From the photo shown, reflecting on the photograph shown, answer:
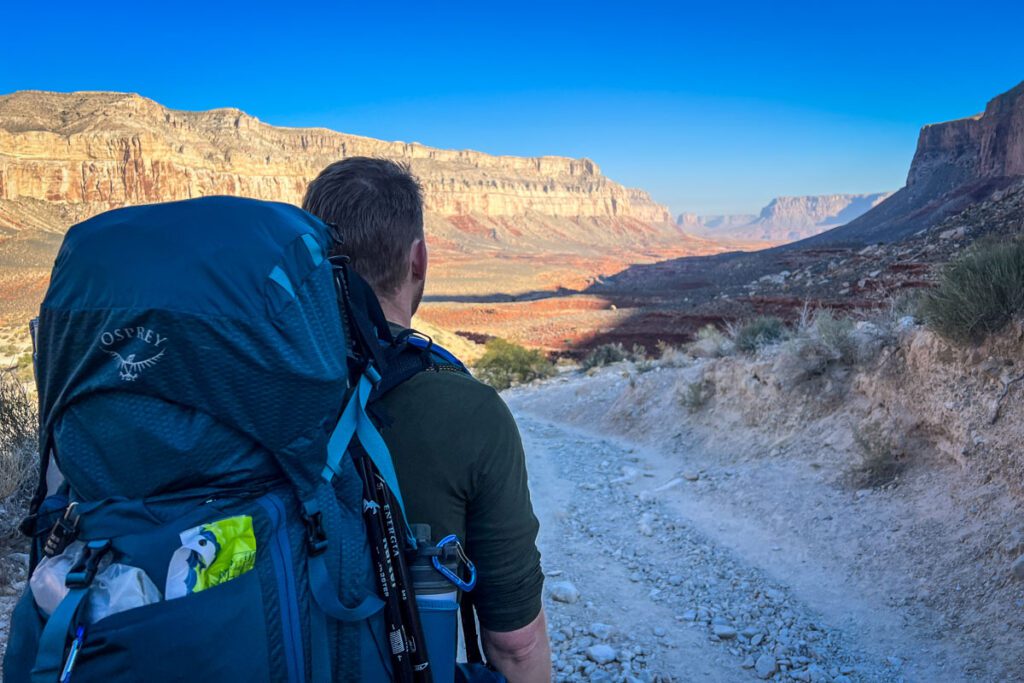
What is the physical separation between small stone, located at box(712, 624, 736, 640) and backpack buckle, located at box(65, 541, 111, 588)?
11.4 ft

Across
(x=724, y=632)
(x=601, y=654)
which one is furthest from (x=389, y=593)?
(x=724, y=632)

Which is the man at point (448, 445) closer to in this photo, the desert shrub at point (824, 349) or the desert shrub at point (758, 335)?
the desert shrub at point (824, 349)

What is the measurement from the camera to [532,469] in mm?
7328

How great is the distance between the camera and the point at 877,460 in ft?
16.6

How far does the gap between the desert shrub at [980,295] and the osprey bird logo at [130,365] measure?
202 inches

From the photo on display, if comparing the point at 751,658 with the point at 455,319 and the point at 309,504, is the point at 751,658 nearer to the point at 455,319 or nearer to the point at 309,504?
the point at 309,504

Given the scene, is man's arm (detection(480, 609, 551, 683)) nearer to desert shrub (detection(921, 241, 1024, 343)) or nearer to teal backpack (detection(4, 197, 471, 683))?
teal backpack (detection(4, 197, 471, 683))

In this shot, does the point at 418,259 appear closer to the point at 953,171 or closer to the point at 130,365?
the point at 130,365

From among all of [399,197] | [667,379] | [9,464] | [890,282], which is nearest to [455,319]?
[890,282]

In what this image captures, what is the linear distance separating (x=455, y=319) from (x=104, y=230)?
35.5 m

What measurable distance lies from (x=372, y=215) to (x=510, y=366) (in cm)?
1597

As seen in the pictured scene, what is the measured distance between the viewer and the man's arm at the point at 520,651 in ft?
4.87

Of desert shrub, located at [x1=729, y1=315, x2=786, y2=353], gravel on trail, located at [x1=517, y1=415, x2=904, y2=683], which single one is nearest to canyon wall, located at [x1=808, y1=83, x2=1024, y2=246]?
desert shrub, located at [x1=729, y1=315, x2=786, y2=353]

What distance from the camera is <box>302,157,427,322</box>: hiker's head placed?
57.8 inches
